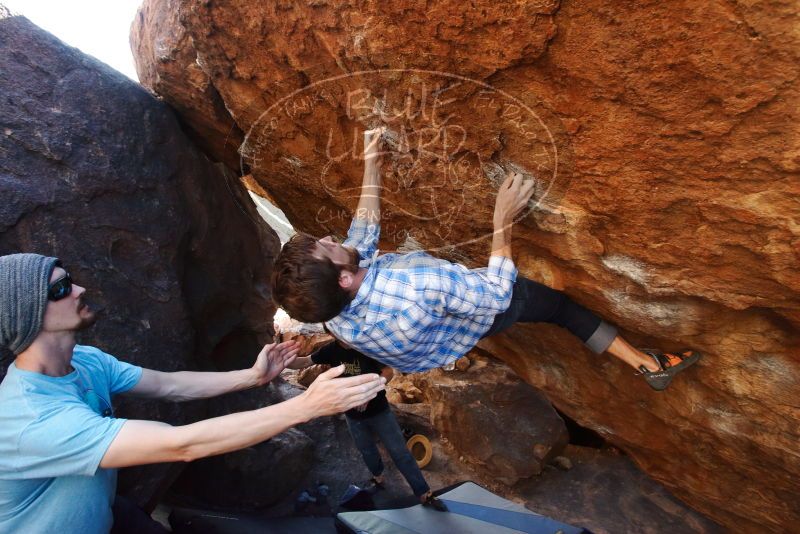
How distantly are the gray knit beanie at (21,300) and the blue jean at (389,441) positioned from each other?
2.05m

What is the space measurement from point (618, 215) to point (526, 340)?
163cm

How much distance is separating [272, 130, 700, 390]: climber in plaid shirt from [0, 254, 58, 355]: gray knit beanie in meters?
0.82

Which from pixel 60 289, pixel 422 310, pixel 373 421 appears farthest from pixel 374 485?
pixel 60 289

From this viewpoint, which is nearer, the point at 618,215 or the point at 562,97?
the point at 562,97

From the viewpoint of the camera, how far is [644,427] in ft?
11.1

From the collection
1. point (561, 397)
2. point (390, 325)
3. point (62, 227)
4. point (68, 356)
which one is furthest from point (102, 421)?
point (561, 397)

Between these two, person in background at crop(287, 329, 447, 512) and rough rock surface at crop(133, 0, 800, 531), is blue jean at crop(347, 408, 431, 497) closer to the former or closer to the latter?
person in background at crop(287, 329, 447, 512)

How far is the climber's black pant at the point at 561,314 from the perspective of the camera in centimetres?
257

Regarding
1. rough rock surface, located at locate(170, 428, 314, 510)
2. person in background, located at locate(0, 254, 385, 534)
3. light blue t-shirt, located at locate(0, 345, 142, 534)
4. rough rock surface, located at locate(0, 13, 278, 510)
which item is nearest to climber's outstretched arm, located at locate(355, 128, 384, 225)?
person in background, located at locate(0, 254, 385, 534)

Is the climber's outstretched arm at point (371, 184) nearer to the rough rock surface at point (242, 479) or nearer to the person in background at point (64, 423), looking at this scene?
the person in background at point (64, 423)

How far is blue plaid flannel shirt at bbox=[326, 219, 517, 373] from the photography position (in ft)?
6.68

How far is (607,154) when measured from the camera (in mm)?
2016

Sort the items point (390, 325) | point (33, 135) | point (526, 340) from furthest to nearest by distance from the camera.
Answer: point (526, 340) → point (33, 135) → point (390, 325)

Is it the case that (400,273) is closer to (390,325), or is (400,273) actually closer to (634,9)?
(390,325)
